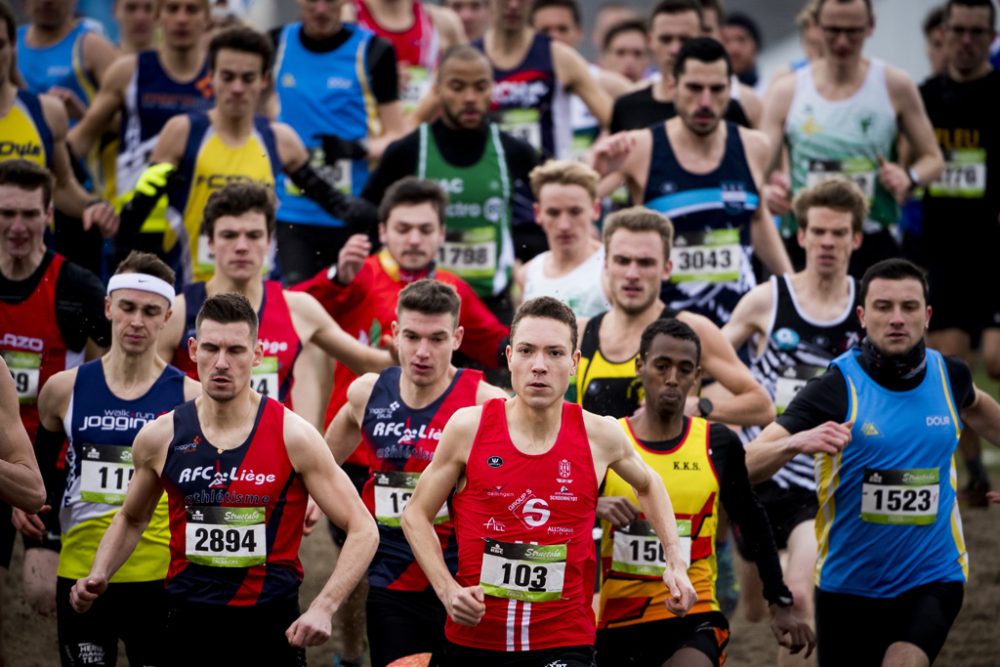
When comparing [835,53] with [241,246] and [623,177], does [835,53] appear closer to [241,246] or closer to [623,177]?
[623,177]

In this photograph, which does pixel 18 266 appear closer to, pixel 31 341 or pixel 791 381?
pixel 31 341

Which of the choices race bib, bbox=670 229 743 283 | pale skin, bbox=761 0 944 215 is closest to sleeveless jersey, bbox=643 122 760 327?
race bib, bbox=670 229 743 283

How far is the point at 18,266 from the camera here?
8.35m

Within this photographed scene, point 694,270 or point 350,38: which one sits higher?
point 350,38

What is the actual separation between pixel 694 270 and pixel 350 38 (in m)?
3.01

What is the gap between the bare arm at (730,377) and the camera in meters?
8.21

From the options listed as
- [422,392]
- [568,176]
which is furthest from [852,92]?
[422,392]

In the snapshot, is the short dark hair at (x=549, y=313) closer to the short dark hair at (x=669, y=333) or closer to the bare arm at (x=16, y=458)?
the short dark hair at (x=669, y=333)

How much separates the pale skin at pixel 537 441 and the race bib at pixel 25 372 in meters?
2.58

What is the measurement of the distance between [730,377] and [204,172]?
3.41m

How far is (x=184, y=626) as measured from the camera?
659 centimetres

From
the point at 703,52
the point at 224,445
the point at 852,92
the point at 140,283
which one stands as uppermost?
the point at 703,52

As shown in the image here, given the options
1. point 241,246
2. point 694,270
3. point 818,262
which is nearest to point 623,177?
point 694,270

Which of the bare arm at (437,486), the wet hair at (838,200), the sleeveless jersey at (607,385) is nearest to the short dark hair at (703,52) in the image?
the wet hair at (838,200)
